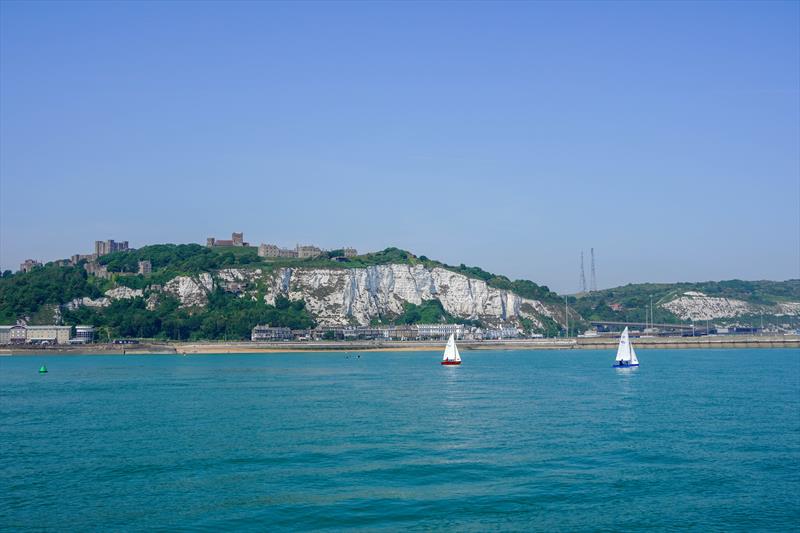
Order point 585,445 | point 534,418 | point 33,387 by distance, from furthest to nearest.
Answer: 1. point 33,387
2. point 534,418
3. point 585,445

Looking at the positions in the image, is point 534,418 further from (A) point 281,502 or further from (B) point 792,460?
(A) point 281,502

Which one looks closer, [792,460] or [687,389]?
[792,460]

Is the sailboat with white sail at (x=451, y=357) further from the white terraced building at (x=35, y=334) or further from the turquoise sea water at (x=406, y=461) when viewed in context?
the white terraced building at (x=35, y=334)

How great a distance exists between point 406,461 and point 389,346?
15126cm

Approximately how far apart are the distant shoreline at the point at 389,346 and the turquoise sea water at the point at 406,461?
112255 millimetres

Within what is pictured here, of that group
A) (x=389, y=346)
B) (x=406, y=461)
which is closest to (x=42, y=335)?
(x=389, y=346)

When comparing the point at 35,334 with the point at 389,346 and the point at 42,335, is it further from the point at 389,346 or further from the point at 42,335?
the point at 389,346

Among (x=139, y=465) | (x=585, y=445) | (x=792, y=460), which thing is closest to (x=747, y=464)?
(x=792, y=460)

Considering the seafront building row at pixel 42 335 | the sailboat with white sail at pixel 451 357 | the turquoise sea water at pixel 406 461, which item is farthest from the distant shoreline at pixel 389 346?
the turquoise sea water at pixel 406 461

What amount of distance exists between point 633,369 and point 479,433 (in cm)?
6237

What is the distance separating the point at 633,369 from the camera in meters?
100

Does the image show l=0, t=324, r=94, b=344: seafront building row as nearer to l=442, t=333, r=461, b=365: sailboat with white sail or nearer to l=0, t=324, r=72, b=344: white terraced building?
l=0, t=324, r=72, b=344: white terraced building

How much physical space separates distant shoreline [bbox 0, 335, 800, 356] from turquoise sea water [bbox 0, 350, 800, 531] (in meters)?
112

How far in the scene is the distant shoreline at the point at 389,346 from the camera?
175375 millimetres
